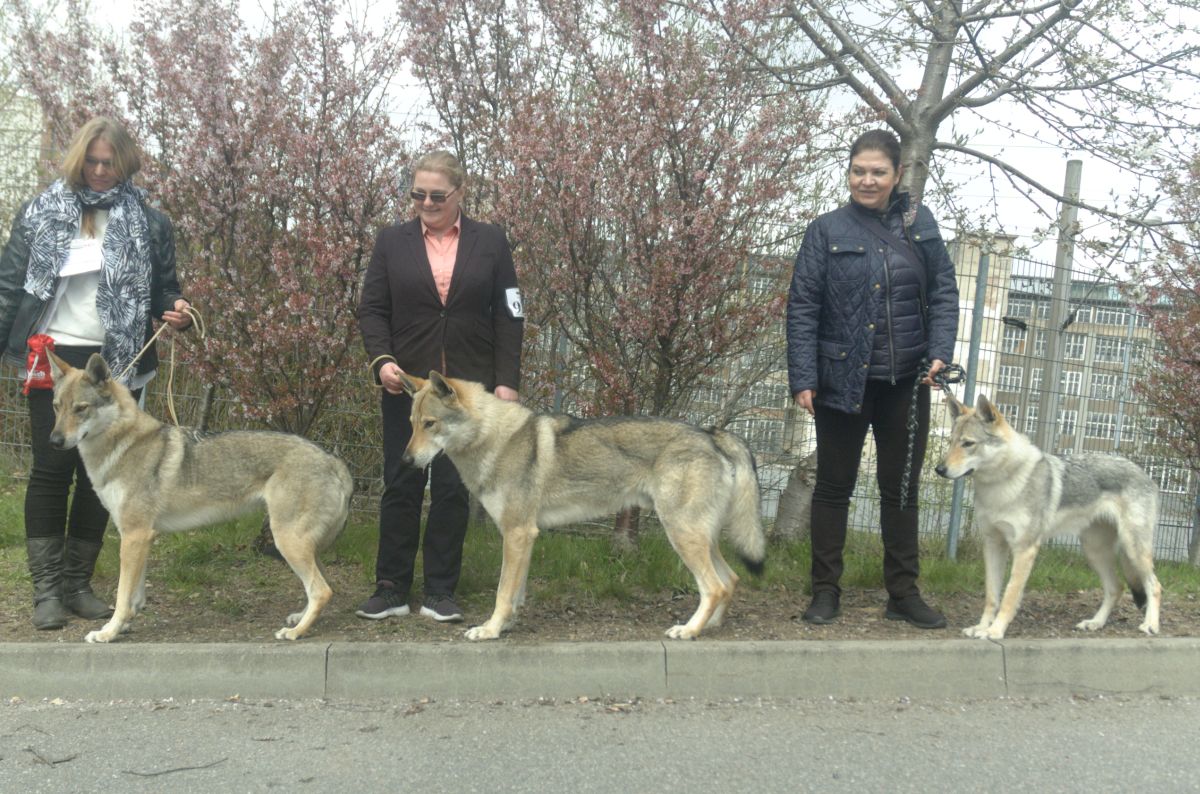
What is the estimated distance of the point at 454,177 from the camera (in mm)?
→ 4531

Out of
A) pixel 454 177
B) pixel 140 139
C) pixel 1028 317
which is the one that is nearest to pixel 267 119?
pixel 140 139

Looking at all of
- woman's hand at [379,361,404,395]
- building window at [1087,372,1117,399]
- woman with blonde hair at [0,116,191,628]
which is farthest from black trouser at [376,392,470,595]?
building window at [1087,372,1117,399]

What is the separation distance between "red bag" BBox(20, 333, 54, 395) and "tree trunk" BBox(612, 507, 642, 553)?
3516mm

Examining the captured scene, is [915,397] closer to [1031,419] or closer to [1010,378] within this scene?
[1010,378]

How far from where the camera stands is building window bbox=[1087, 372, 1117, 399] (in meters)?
7.45

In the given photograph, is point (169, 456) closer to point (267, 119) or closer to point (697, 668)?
point (267, 119)

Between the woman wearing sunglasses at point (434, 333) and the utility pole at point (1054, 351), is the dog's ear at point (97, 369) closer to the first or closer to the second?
the woman wearing sunglasses at point (434, 333)

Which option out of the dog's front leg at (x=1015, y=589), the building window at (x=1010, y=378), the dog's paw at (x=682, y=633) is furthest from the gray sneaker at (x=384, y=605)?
the building window at (x=1010, y=378)

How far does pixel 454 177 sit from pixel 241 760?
2888mm

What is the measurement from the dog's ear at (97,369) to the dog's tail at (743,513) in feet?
9.95

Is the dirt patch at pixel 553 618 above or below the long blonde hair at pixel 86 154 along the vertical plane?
below

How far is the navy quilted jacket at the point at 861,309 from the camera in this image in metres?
4.53

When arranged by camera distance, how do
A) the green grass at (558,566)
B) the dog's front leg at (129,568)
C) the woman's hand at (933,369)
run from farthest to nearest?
1. the green grass at (558,566)
2. the woman's hand at (933,369)
3. the dog's front leg at (129,568)

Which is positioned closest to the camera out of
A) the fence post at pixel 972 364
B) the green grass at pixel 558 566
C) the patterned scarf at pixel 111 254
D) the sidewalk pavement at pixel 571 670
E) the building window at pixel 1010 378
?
the sidewalk pavement at pixel 571 670
